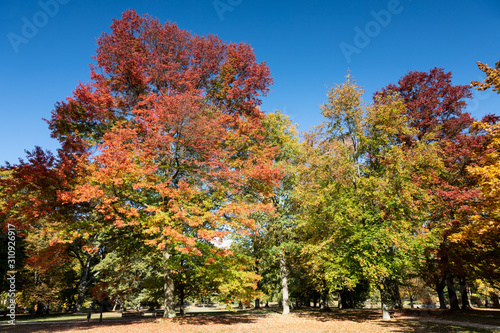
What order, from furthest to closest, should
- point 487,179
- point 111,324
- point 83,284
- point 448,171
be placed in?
point 83,284
point 448,171
point 111,324
point 487,179

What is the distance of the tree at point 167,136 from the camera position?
40.1ft

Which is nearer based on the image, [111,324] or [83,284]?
[111,324]

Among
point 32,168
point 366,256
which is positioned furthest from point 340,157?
point 32,168

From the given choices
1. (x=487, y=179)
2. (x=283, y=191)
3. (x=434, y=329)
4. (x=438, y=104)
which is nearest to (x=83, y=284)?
(x=283, y=191)

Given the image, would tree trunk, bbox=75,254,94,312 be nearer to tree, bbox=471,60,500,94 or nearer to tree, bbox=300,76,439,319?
tree, bbox=300,76,439,319

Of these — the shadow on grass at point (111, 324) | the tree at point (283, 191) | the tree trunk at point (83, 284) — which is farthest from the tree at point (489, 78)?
the tree trunk at point (83, 284)

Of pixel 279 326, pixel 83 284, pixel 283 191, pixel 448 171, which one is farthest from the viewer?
pixel 83 284

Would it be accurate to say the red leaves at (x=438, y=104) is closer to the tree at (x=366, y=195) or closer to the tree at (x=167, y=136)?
the tree at (x=366, y=195)

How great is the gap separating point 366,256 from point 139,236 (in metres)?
13.5

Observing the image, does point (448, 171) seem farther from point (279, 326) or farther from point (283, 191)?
point (279, 326)

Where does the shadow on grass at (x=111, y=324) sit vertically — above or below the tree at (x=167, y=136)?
below

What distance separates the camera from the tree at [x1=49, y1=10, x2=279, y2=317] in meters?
12.2

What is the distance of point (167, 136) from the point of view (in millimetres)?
13594

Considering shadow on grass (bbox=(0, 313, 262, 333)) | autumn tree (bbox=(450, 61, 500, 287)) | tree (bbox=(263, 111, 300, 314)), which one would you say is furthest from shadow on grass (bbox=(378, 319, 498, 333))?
tree (bbox=(263, 111, 300, 314))
